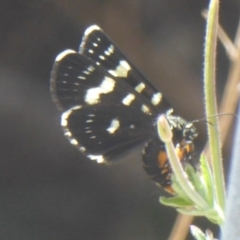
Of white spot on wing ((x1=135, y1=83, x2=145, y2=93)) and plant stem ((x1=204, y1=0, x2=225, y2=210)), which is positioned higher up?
white spot on wing ((x1=135, y1=83, x2=145, y2=93))

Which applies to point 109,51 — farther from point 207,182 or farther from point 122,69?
point 207,182

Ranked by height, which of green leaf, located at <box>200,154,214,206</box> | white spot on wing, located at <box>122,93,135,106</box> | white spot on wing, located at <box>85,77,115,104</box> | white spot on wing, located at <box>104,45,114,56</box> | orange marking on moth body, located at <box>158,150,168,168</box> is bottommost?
green leaf, located at <box>200,154,214,206</box>

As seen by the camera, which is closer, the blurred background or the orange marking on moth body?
the orange marking on moth body

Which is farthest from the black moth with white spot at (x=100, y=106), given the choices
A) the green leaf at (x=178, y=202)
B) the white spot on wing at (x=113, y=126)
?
the green leaf at (x=178, y=202)

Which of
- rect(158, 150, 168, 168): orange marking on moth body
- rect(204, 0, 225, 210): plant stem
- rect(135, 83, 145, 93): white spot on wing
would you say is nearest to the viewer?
rect(204, 0, 225, 210): plant stem

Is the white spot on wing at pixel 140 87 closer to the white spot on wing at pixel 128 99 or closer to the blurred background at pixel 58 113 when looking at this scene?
the white spot on wing at pixel 128 99

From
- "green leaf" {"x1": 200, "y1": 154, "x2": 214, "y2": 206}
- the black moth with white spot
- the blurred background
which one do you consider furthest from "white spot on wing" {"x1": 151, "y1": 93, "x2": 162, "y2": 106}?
the blurred background

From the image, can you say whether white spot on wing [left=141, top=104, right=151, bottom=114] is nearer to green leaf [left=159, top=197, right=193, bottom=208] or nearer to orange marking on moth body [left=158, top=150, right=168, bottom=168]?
orange marking on moth body [left=158, top=150, right=168, bottom=168]

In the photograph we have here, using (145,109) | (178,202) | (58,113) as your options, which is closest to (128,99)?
(145,109)

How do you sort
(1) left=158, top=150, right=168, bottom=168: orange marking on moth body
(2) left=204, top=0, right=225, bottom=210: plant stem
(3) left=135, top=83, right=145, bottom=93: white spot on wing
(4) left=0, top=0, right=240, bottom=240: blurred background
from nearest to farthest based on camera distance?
(2) left=204, top=0, right=225, bottom=210: plant stem, (1) left=158, top=150, right=168, bottom=168: orange marking on moth body, (3) left=135, top=83, right=145, bottom=93: white spot on wing, (4) left=0, top=0, right=240, bottom=240: blurred background
